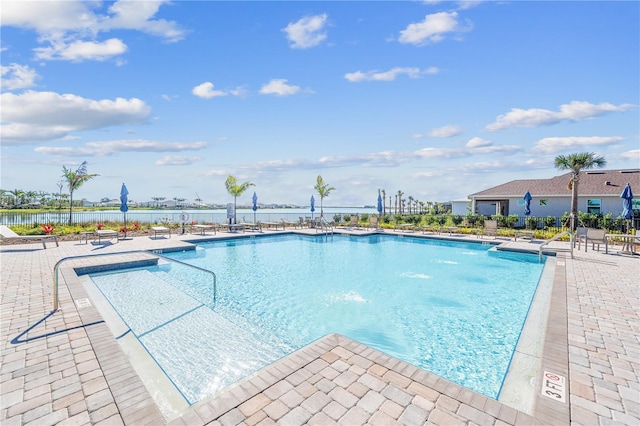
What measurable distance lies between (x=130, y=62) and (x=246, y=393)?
1244cm

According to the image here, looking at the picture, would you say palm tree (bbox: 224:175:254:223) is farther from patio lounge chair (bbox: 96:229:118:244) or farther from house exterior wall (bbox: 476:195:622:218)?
house exterior wall (bbox: 476:195:622:218)

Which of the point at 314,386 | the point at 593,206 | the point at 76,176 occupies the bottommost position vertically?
the point at 314,386

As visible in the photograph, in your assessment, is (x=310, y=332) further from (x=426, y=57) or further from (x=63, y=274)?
(x=426, y=57)

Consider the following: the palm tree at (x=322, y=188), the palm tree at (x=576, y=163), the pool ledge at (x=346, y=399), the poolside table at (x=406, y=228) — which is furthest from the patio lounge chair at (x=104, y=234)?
the palm tree at (x=576, y=163)

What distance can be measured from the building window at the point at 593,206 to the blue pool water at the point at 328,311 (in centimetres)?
1337

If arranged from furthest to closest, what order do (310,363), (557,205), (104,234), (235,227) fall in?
1. (557,205)
2. (235,227)
3. (104,234)
4. (310,363)

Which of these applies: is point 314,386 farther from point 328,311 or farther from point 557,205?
→ point 557,205

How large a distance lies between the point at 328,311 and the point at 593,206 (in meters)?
22.5

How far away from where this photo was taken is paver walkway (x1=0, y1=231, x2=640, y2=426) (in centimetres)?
225

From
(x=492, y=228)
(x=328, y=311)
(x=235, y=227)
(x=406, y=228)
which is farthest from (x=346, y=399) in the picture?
(x=406, y=228)

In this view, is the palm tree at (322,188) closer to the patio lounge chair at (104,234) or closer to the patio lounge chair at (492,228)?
the patio lounge chair at (492,228)

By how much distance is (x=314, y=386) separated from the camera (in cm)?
263

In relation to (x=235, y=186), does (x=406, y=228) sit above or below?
below

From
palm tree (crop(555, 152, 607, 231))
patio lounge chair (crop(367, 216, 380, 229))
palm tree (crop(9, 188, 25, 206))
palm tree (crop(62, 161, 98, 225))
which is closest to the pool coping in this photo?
patio lounge chair (crop(367, 216, 380, 229))
